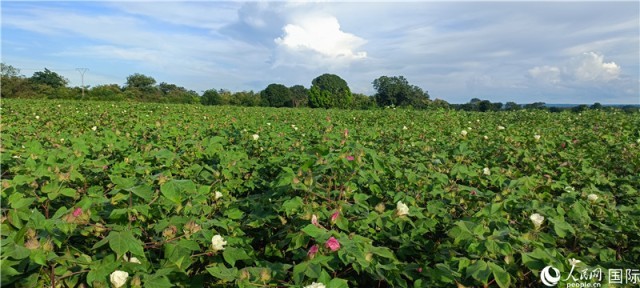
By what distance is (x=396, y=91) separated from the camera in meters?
31.6

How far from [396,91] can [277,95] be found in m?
30.4

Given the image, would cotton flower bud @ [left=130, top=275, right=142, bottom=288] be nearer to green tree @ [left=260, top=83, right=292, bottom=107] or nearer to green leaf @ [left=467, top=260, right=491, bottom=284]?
green leaf @ [left=467, top=260, right=491, bottom=284]

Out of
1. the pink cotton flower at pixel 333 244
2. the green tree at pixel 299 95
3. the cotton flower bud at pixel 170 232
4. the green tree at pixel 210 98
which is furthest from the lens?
the green tree at pixel 299 95

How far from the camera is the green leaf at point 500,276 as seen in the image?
107 cm

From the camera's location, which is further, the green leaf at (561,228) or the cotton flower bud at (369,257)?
the green leaf at (561,228)

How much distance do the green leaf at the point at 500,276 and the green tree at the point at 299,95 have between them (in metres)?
52.3

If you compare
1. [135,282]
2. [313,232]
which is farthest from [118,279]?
[313,232]

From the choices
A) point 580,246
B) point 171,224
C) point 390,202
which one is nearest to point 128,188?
point 171,224

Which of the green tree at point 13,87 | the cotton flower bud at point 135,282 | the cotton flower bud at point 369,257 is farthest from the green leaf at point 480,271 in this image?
the green tree at point 13,87

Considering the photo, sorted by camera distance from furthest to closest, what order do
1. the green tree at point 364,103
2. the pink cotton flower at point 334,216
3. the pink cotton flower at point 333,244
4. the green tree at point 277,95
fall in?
the green tree at point 277,95 → the green tree at point 364,103 → the pink cotton flower at point 334,216 → the pink cotton flower at point 333,244

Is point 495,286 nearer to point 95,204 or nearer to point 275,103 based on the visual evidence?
point 95,204

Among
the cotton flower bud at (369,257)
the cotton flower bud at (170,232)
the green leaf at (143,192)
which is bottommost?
the cotton flower bud at (369,257)

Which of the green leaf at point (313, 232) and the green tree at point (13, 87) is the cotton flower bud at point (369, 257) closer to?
the green leaf at point (313, 232)

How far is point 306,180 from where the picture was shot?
1.60 m
